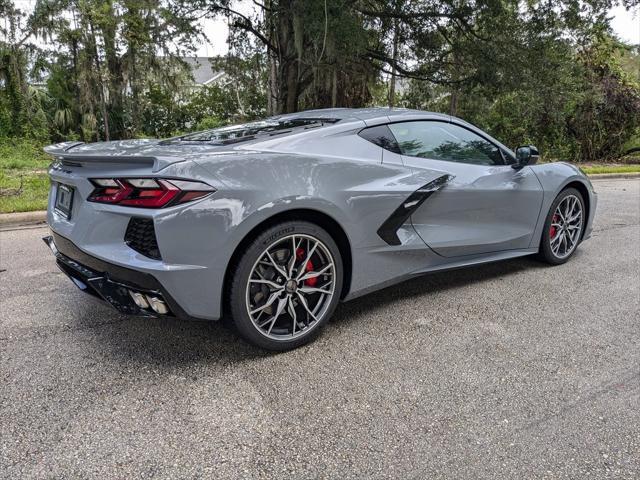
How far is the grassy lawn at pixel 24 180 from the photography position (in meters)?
6.26

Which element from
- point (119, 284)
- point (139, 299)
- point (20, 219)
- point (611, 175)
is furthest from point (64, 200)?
point (611, 175)

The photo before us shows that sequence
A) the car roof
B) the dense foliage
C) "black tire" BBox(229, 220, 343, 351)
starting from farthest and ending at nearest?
the dense foliage → the car roof → "black tire" BBox(229, 220, 343, 351)

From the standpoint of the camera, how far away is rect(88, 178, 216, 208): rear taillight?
236cm

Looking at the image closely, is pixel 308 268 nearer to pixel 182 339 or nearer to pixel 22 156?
pixel 182 339

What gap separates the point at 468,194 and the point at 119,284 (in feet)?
7.77

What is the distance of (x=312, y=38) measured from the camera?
8.23 meters

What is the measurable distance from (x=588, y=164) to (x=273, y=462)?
16226 mm

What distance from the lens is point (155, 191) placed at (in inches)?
93.6

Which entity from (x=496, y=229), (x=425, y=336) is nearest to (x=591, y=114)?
(x=496, y=229)

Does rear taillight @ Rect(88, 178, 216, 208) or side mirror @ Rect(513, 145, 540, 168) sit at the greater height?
side mirror @ Rect(513, 145, 540, 168)

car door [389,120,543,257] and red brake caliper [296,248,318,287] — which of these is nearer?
red brake caliper [296,248,318,287]

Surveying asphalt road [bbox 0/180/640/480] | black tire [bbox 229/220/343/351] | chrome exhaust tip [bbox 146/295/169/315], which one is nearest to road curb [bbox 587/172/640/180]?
asphalt road [bbox 0/180/640/480]

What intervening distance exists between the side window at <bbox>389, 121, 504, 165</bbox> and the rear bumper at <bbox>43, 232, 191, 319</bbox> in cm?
177

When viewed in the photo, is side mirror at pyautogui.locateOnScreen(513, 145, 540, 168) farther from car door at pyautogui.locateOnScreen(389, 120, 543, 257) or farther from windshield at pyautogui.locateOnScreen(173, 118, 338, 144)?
windshield at pyautogui.locateOnScreen(173, 118, 338, 144)
